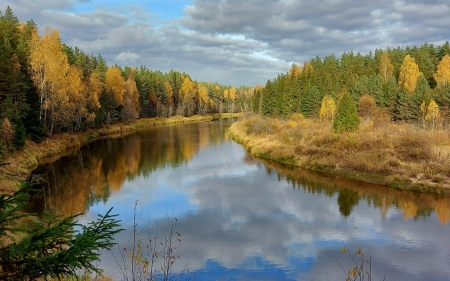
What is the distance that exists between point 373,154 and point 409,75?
137 ft

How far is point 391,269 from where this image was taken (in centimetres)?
1389

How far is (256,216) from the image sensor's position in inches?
789

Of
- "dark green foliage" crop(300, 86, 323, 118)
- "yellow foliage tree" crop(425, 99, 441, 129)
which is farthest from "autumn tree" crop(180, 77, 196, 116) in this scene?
"yellow foliage tree" crop(425, 99, 441, 129)

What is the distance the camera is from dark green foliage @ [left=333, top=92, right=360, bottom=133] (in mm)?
36172

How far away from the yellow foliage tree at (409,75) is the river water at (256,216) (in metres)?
40.8

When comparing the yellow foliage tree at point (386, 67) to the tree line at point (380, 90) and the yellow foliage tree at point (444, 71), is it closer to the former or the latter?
the tree line at point (380, 90)

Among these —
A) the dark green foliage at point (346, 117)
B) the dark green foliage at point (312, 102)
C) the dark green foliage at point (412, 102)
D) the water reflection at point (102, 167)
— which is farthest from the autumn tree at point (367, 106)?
the water reflection at point (102, 167)

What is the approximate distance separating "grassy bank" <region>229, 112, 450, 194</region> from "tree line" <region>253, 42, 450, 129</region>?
891cm

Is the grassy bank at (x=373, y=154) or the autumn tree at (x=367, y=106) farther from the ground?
the autumn tree at (x=367, y=106)

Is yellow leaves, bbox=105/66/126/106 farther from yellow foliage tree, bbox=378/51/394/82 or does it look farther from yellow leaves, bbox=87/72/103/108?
yellow foliage tree, bbox=378/51/394/82

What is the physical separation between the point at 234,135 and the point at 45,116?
28.1 metres

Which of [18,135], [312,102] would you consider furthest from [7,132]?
[312,102]

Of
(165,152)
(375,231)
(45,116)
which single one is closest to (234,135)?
(165,152)

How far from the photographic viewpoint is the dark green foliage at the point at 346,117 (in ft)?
119
